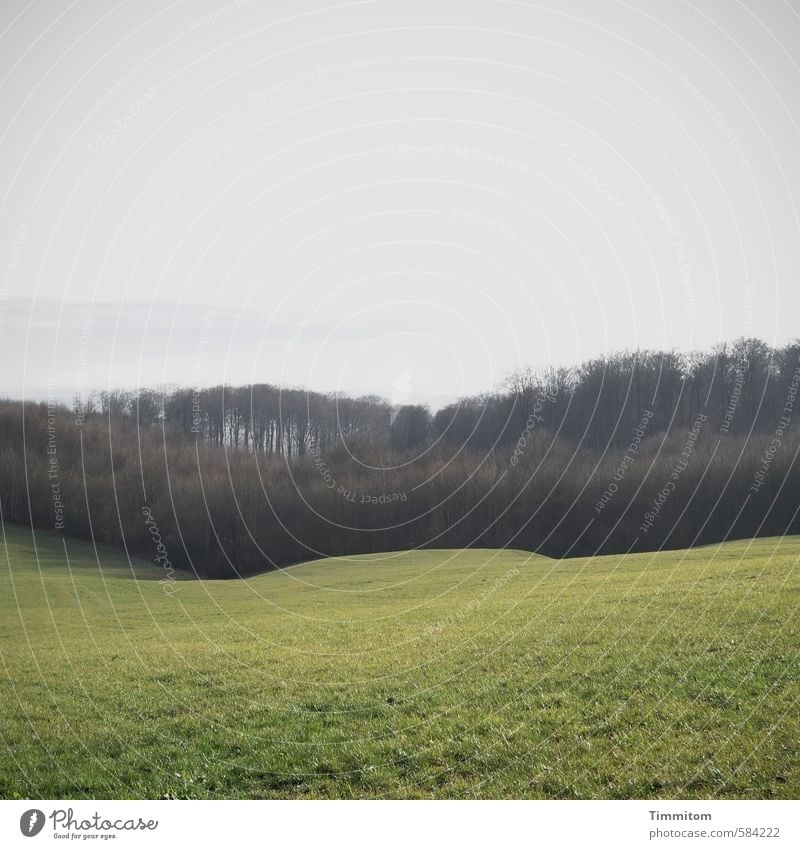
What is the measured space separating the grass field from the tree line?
36433 millimetres

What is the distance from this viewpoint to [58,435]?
73438 mm

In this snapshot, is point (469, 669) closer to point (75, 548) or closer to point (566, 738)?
point (566, 738)

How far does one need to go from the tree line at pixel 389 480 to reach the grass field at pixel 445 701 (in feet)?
120

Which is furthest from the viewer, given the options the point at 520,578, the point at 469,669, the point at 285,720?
the point at 520,578

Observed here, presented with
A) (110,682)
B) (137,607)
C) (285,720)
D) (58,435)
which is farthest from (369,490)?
(285,720)

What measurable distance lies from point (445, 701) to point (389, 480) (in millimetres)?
55499

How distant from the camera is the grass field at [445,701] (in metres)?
10.8

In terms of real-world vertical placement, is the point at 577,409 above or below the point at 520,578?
above

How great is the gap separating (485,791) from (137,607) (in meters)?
30.2

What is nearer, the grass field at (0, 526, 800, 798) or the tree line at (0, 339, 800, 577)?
the grass field at (0, 526, 800, 798)

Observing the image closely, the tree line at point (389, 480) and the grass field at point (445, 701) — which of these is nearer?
the grass field at point (445, 701)

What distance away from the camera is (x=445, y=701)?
13773 mm

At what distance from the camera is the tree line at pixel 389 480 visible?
210ft

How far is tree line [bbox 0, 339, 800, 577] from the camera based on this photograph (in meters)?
63.9
